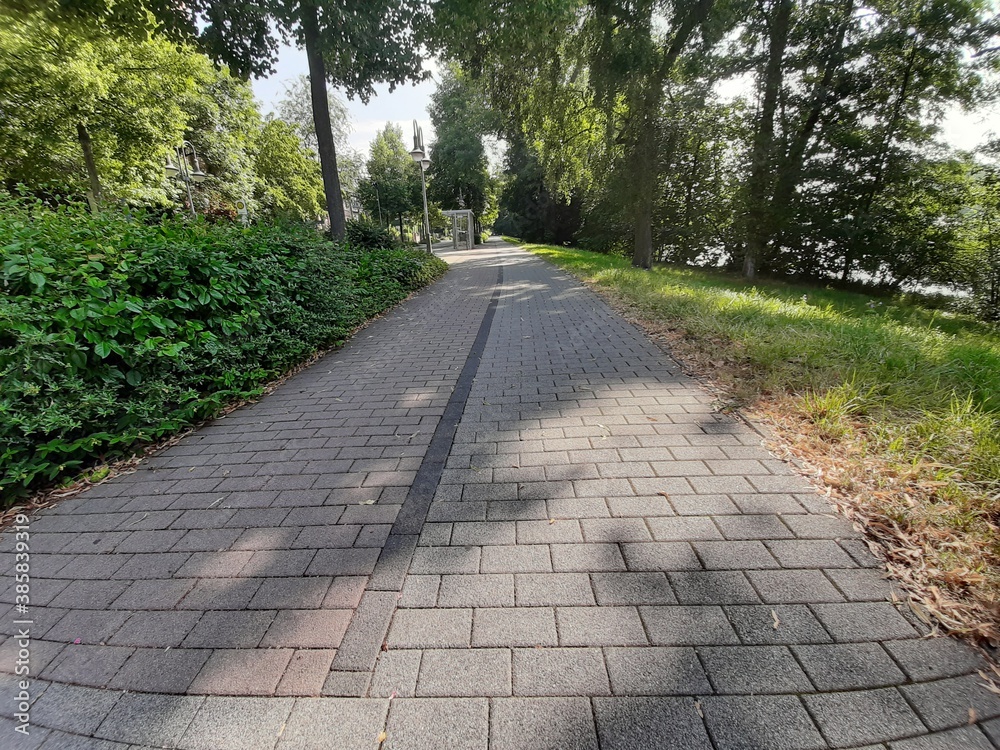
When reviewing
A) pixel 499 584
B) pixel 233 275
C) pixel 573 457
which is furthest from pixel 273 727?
pixel 233 275

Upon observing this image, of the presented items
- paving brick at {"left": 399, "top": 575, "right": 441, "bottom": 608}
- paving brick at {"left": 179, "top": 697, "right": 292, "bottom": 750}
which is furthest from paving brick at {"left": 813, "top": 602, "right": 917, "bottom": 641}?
paving brick at {"left": 179, "top": 697, "right": 292, "bottom": 750}

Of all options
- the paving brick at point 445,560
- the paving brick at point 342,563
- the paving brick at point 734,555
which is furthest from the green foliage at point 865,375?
the paving brick at point 342,563

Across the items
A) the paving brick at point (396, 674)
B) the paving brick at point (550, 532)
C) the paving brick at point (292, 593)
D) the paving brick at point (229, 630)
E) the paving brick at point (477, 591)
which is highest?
the paving brick at point (550, 532)

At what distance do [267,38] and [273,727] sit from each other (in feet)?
44.4

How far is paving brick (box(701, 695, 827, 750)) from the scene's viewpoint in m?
1.40

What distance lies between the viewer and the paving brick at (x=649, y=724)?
4.62ft

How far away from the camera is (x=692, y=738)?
4.66 ft

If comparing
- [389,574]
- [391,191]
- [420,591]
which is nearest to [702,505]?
[420,591]

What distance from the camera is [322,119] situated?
35.5 ft

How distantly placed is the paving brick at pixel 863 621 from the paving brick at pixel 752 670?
27cm

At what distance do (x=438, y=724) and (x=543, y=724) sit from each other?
35cm

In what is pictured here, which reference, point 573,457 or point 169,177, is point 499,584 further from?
point 169,177

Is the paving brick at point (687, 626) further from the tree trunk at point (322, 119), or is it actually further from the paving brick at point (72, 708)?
the tree trunk at point (322, 119)

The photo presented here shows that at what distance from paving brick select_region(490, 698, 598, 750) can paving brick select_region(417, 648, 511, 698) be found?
0.24ft
